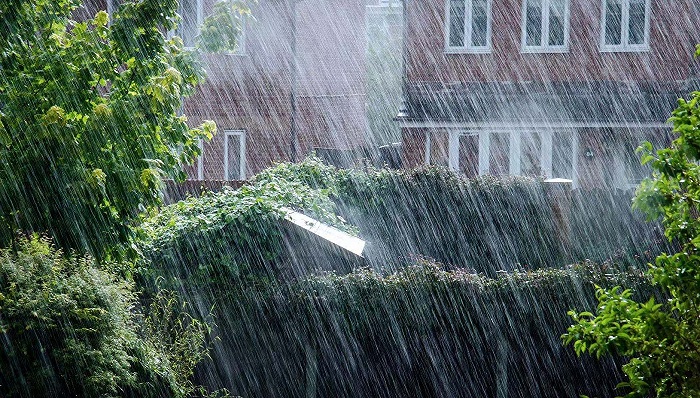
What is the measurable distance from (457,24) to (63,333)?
15867mm

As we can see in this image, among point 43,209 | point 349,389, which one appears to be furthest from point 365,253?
point 43,209

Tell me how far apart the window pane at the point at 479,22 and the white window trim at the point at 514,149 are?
2.49 m

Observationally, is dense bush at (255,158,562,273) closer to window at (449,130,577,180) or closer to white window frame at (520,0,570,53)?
window at (449,130,577,180)

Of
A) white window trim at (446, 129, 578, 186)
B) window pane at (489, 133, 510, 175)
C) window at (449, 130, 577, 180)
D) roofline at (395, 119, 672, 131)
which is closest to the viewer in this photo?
roofline at (395, 119, 672, 131)

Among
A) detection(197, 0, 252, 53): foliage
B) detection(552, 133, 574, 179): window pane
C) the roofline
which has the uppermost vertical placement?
detection(197, 0, 252, 53): foliage

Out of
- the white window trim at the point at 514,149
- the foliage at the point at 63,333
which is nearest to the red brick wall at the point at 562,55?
the white window trim at the point at 514,149

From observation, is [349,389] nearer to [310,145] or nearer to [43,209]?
[43,209]

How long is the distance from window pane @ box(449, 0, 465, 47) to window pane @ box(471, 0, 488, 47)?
27 centimetres

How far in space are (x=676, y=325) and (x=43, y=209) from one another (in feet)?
17.8

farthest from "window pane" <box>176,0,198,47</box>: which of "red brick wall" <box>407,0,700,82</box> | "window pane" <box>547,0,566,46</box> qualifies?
"window pane" <box>547,0,566,46</box>

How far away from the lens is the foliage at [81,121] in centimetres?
730

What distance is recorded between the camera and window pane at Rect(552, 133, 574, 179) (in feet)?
63.9

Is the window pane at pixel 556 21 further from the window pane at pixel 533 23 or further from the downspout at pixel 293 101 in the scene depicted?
the downspout at pixel 293 101

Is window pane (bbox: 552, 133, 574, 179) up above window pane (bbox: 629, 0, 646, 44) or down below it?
below
